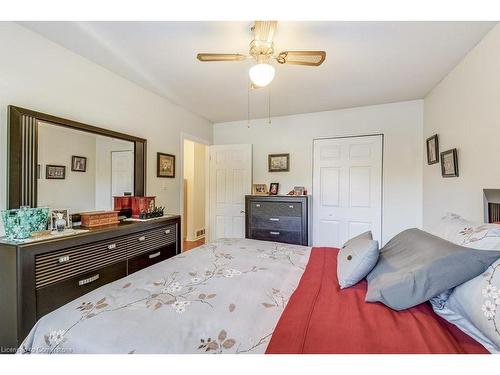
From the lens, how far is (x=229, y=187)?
4.17 meters

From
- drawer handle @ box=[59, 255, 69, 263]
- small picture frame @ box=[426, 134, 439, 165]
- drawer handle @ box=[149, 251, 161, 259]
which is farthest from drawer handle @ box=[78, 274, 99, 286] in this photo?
small picture frame @ box=[426, 134, 439, 165]

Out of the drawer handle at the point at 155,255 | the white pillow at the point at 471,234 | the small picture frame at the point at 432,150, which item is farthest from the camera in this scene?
the small picture frame at the point at 432,150

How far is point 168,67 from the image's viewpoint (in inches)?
92.4

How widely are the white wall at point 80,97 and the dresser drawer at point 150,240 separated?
0.62m

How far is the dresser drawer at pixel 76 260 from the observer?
5.11ft

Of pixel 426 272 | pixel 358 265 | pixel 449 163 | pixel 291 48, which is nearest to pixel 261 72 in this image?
pixel 291 48

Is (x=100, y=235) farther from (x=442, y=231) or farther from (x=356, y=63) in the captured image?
(x=356, y=63)

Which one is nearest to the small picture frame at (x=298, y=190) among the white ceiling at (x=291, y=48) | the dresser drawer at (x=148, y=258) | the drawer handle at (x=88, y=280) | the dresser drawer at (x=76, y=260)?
the white ceiling at (x=291, y=48)

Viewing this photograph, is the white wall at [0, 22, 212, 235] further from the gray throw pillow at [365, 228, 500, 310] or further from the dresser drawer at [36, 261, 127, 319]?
the gray throw pillow at [365, 228, 500, 310]

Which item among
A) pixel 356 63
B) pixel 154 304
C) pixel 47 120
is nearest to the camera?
pixel 154 304

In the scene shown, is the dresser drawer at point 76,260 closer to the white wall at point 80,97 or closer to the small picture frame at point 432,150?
the white wall at point 80,97

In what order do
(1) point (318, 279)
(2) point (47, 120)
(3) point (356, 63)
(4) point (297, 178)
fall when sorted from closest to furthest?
1. (1) point (318, 279)
2. (2) point (47, 120)
3. (3) point (356, 63)
4. (4) point (297, 178)
